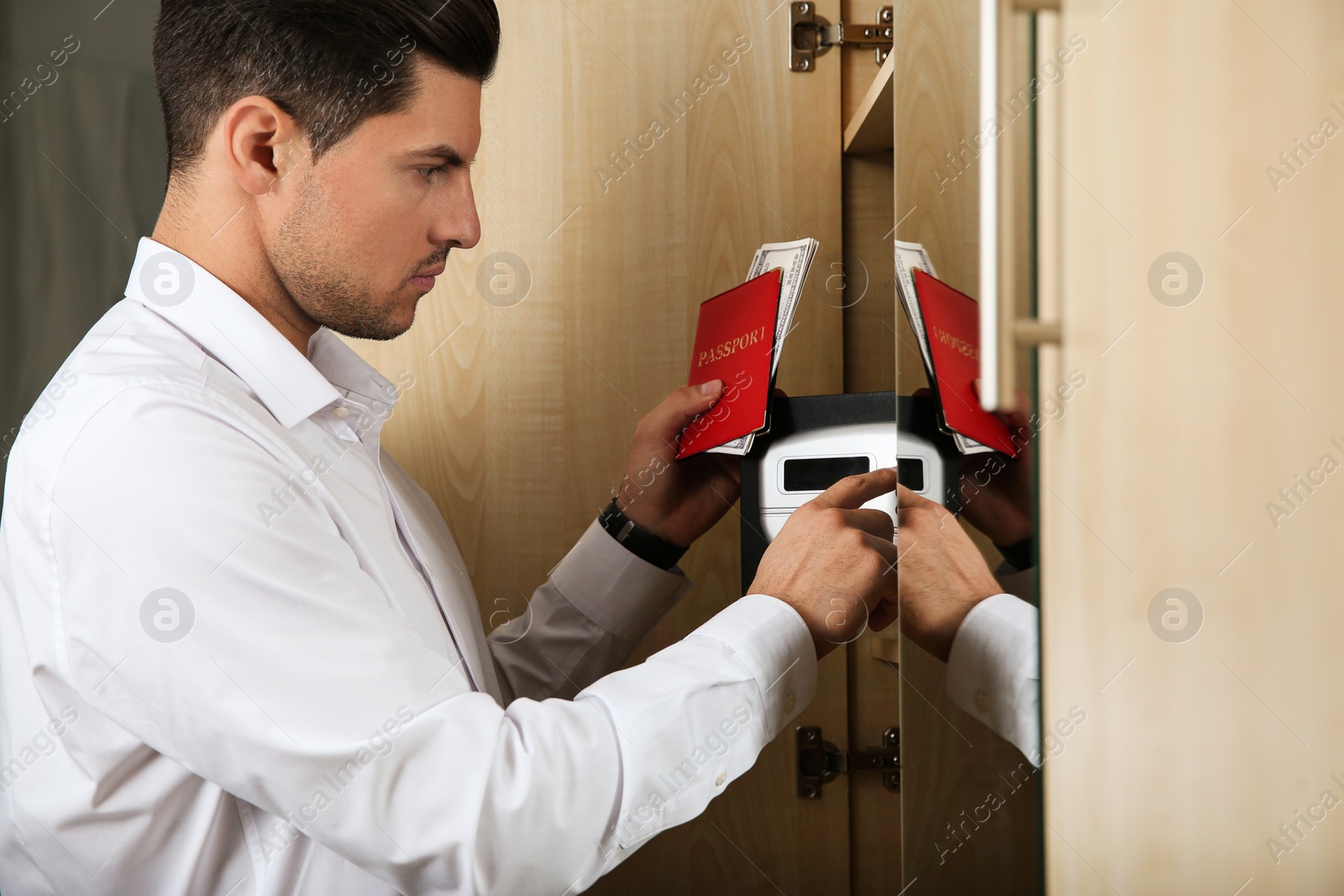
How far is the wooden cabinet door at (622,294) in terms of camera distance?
122 cm

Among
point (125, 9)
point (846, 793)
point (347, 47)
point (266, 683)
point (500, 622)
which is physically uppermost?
point (125, 9)

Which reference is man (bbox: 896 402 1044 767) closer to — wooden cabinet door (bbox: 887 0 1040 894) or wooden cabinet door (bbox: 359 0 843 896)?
wooden cabinet door (bbox: 887 0 1040 894)

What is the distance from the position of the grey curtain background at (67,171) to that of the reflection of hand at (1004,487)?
115 cm

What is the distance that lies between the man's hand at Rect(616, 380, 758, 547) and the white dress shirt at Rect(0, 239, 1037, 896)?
346mm

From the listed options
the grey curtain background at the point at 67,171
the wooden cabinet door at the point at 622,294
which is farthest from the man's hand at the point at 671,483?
the grey curtain background at the point at 67,171

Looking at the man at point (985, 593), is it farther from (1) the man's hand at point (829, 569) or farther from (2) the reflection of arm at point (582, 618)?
(2) the reflection of arm at point (582, 618)

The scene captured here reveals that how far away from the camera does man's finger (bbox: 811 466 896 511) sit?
2.87ft

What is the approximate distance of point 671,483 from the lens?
3.64ft

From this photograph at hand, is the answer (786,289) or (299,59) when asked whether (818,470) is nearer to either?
(786,289)

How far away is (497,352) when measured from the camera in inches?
49.4

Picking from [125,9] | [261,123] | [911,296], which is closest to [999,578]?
[911,296]

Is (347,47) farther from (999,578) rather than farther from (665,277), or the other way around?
(999,578)

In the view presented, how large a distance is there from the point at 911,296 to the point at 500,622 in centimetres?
75

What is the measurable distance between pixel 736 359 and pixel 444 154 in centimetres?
35
